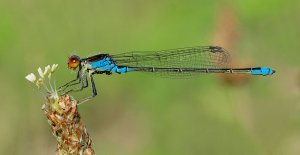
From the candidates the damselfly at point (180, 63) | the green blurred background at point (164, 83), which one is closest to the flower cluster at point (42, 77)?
the damselfly at point (180, 63)

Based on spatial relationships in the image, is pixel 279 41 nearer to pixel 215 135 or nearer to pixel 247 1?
pixel 247 1

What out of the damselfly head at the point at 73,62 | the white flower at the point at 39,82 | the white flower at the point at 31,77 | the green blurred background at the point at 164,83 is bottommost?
the green blurred background at the point at 164,83

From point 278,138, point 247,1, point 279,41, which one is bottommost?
point 278,138

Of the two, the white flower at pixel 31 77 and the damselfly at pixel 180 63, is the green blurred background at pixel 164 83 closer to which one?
the damselfly at pixel 180 63

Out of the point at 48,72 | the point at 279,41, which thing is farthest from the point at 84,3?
the point at 48,72

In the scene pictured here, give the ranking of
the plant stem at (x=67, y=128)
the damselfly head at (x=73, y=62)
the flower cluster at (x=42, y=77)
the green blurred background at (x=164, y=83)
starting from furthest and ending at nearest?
the green blurred background at (x=164, y=83) → the damselfly head at (x=73, y=62) → the flower cluster at (x=42, y=77) → the plant stem at (x=67, y=128)

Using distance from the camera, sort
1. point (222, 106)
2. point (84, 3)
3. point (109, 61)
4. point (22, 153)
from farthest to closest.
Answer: point (84, 3)
point (222, 106)
point (22, 153)
point (109, 61)

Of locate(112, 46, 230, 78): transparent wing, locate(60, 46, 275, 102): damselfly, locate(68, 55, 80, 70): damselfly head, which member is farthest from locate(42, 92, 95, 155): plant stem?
locate(112, 46, 230, 78): transparent wing

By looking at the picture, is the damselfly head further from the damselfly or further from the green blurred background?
the green blurred background
